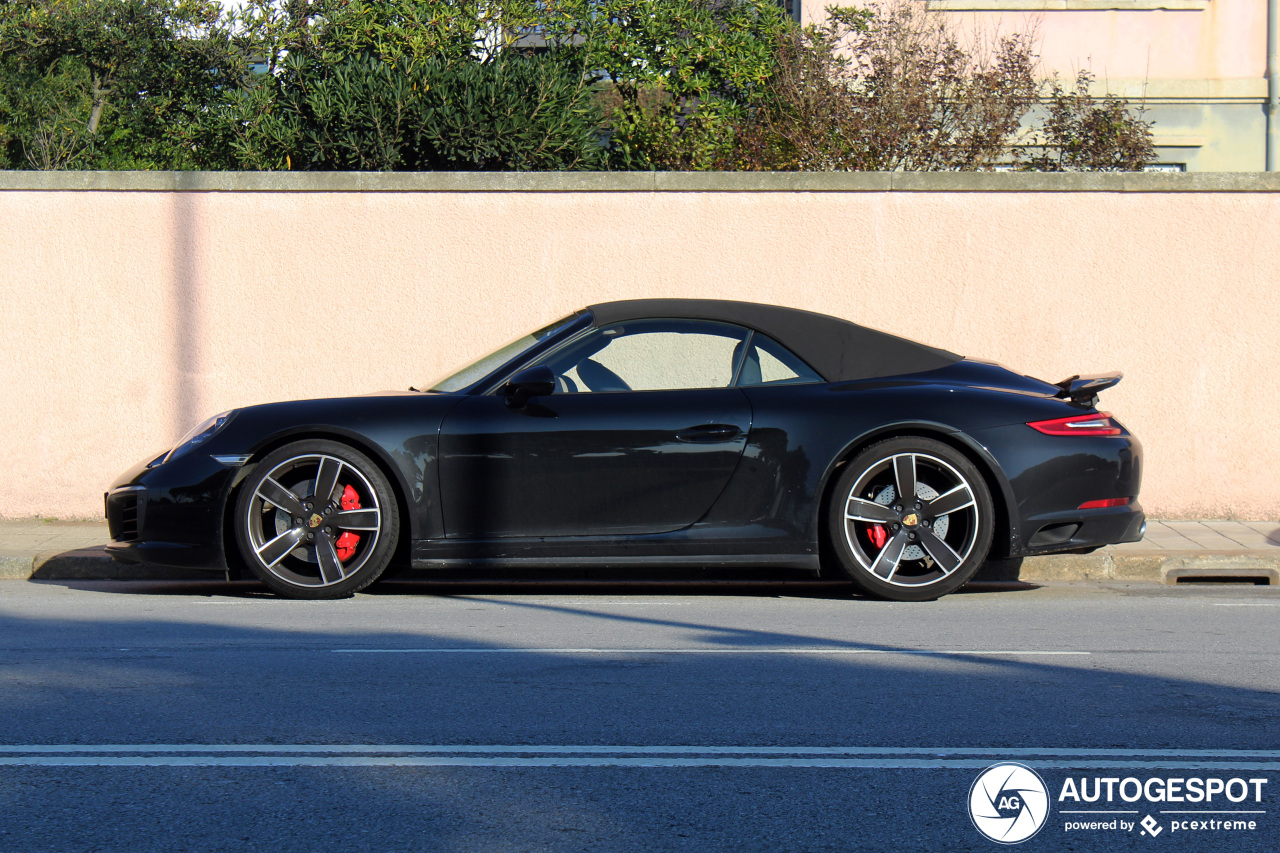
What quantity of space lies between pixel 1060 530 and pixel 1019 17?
35.5ft

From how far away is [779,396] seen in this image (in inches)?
253

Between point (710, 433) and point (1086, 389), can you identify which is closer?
point (710, 433)

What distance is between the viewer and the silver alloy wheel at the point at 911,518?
20.7 feet

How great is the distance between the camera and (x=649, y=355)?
21.9ft

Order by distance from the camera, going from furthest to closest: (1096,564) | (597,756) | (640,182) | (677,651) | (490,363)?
(640,182)
(1096,564)
(490,363)
(677,651)
(597,756)

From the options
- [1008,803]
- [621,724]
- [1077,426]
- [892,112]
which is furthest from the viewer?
[892,112]

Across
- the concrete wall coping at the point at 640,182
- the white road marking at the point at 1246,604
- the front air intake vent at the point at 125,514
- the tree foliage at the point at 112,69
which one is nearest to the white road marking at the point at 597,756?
the front air intake vent at the point at 125,514

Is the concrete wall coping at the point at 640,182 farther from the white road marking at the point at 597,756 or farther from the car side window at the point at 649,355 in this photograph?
the white road marking at the point at 597,756

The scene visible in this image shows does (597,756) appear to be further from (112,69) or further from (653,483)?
(112,69)

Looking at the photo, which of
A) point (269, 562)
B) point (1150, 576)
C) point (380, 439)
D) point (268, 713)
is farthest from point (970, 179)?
point (268, 713)

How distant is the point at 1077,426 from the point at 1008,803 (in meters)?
3.37

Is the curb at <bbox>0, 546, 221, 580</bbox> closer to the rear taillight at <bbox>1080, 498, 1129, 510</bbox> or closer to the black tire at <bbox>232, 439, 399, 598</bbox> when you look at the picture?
the black tire at <bbox>232, 439, 399, 598</bbox>

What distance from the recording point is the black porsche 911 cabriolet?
6281mm

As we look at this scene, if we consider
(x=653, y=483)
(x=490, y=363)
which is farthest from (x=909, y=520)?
(x=490, y=363)
